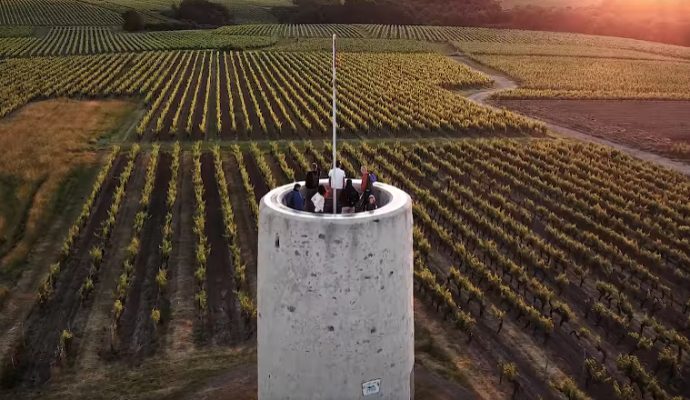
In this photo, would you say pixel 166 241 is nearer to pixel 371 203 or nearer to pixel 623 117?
pixel 371 203

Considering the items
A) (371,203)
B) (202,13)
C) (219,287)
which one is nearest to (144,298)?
(219,287)

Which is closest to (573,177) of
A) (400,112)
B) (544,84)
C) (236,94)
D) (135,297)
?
(400,112)

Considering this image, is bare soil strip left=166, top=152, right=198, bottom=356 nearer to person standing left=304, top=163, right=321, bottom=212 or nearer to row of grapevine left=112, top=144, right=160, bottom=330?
row of grapevine left=112, top=144, right=160, bottom=330

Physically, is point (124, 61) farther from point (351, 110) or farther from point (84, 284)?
point (84, 284)

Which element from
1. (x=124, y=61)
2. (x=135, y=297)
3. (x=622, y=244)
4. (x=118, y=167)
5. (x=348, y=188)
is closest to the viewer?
(x=348, y=188)

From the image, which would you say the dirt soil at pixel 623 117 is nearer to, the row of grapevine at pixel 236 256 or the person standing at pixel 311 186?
the row of grapevine at pixel 236 256

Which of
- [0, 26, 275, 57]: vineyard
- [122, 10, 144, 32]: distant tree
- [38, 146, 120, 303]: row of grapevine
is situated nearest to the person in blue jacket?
[38, 146, 120, 303]: row of grapevine

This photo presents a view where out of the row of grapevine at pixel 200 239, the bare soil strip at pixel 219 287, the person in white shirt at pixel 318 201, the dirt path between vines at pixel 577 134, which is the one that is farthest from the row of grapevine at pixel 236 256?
the dirt path between vines at pixel 577 134
